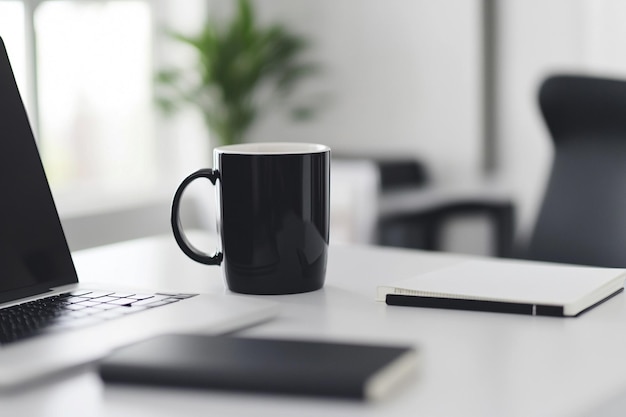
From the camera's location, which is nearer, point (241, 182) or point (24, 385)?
point (24, 385)

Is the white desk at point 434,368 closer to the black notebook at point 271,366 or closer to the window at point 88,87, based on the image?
the black notebook at point 271,366

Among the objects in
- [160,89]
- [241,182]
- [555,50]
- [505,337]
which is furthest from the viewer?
[160,89]

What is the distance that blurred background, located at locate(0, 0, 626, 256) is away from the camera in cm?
322

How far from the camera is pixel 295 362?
0.58 meters

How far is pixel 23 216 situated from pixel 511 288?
1.54ft

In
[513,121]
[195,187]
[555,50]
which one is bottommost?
[195,187]

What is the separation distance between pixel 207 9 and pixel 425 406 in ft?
10.9

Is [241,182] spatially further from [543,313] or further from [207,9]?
[207,9]

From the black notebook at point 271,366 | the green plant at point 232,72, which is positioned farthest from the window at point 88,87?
the black notebook at point 271,366

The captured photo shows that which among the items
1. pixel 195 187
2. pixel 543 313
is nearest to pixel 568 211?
pixel 543 313

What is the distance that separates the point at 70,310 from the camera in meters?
0.76

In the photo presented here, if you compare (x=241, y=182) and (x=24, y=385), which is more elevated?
(x=241, y=182)

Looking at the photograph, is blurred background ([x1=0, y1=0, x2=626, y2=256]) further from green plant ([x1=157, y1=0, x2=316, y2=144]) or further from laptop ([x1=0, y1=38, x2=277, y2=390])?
laptop ([x1=0, y1=38, x2=277, y2=390])

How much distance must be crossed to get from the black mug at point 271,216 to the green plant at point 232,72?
104 inches
